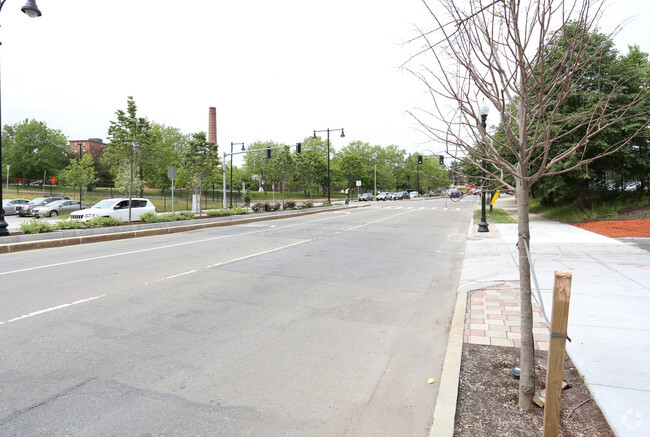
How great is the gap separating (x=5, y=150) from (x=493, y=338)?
282ft

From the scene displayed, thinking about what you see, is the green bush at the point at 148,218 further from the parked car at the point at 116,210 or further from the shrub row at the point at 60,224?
the shrub row at the point at 60,224

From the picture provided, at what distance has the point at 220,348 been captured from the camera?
450 cm

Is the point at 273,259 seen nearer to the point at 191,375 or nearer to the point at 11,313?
the point at 11,313

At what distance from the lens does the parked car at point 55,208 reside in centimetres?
2756

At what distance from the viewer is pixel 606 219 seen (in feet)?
60.3

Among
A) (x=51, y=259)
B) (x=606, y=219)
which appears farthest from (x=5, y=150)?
(x=606, y=219)

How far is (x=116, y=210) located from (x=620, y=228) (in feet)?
77.1

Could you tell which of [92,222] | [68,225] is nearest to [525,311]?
[68,225]

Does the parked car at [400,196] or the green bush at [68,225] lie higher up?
the parked car at [400,196]

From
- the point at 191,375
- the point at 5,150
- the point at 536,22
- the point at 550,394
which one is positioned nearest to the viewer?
the point at 550,394

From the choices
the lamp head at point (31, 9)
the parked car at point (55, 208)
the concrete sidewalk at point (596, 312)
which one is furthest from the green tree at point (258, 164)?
the concrete sidewalk at point (596, 312)

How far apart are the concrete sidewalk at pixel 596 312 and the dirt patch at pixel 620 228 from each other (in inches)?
109

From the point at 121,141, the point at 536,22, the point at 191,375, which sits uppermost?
the point at 121,141

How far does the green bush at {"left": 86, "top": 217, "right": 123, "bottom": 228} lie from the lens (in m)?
16.2
